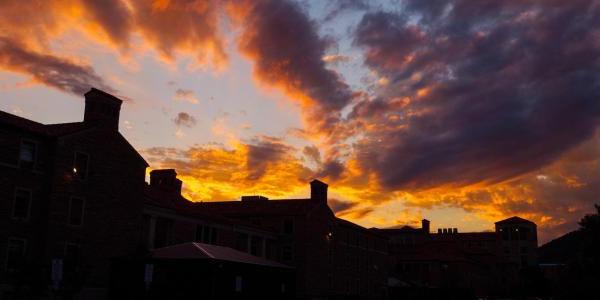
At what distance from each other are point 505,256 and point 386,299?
69495 millimetres

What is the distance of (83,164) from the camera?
3934 cm

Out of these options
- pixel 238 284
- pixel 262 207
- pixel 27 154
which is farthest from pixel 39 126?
pixel 262 207

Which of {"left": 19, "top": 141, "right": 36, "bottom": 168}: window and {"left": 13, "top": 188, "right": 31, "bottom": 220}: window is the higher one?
{"left": 19, "top": 141, "right": 36, "bottom": 168}: window

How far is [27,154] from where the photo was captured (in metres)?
36.3

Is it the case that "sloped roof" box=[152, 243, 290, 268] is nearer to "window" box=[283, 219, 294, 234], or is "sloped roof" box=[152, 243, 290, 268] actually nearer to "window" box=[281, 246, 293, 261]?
"window" box=[281, 246, 293, 261]

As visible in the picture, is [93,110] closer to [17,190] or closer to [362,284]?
[17,190]

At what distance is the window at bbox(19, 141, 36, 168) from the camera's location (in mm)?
35928

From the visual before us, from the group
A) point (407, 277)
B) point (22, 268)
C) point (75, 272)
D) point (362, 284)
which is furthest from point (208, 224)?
point (407, 277)

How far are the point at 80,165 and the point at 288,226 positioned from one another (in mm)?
33130

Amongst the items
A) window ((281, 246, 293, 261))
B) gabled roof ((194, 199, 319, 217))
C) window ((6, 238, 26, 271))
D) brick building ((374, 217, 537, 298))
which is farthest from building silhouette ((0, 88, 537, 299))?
brick building ((374, 217, 537, 298))

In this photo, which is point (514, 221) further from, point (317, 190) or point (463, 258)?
point (317, 190)

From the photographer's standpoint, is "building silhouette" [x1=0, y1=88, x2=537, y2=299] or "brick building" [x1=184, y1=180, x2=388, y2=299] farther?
"brick building" [x1=184, y1=180, x2=388, y2=299]

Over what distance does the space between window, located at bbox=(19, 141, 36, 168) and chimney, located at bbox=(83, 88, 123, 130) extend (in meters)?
5.13

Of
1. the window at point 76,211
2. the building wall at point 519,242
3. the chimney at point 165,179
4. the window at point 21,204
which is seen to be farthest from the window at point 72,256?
the building wall at point 519,242
